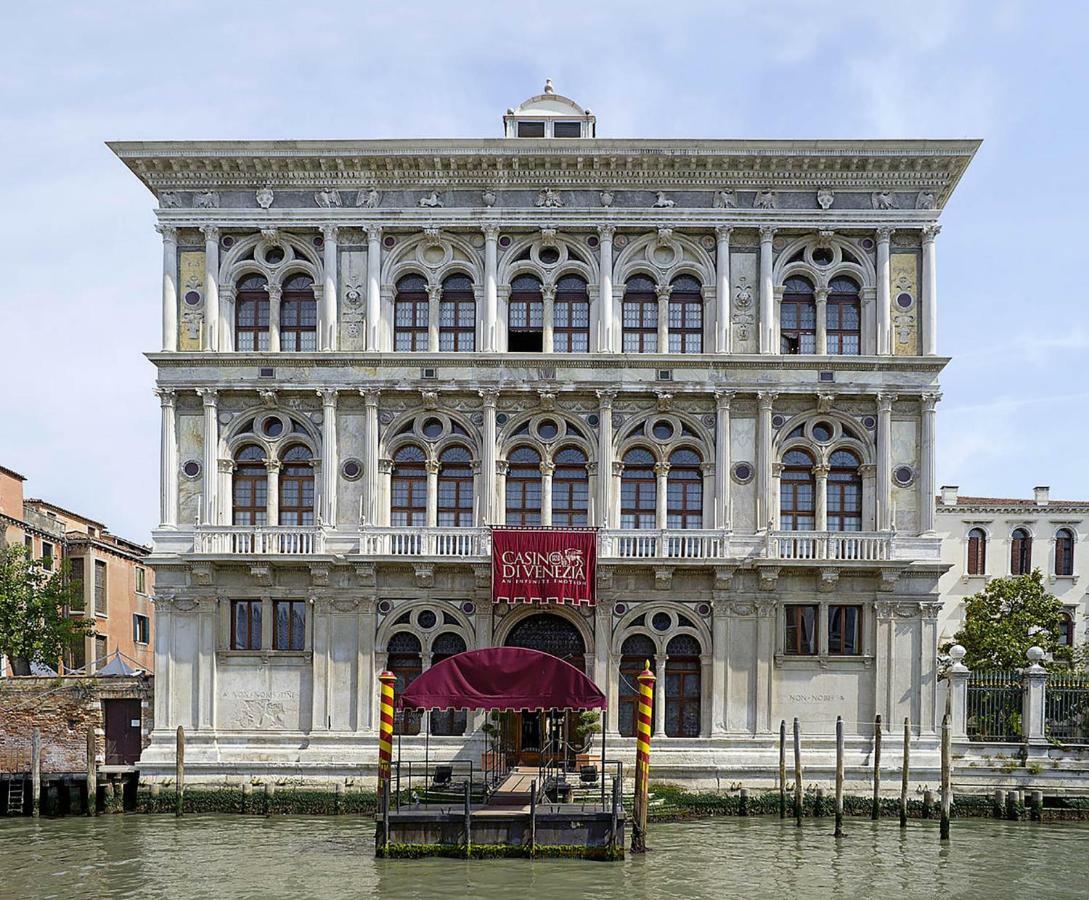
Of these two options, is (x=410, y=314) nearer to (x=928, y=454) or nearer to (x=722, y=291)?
(x=722, y=291)

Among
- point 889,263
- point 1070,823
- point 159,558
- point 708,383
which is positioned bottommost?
point 1070,823

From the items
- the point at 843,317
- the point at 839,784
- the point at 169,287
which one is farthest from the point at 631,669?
the point at 169,287

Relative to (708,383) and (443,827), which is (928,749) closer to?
(708,383)

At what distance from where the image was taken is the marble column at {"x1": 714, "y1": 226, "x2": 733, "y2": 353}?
3334 cm

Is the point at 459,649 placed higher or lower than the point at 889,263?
lower

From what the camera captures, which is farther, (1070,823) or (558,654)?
(558,654)

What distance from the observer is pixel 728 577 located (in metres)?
32.7

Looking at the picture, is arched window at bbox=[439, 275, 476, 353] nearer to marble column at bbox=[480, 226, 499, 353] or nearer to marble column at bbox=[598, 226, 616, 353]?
marble column at bbox=[480, 226, 499, 353]

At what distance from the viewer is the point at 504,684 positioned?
26.1 metres

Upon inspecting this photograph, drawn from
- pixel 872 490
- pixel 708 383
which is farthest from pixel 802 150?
pixel 872 490

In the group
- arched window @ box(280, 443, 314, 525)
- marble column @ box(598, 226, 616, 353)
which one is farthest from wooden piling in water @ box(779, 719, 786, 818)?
arched window @ box(280, 443, 314, 525)

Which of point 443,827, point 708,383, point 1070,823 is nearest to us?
point 443,827

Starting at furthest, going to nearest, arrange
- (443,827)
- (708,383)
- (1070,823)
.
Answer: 1. (708,383)
2. (1070,823)
3. (443,827)

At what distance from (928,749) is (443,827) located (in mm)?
12549
